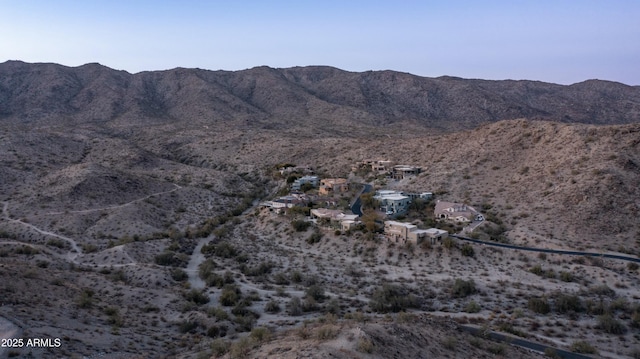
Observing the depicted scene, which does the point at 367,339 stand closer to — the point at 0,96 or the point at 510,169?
the point at 510,169

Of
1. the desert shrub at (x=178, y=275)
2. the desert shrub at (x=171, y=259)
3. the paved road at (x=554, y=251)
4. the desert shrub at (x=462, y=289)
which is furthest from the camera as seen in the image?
the desert shrub at (x=171, y=259)

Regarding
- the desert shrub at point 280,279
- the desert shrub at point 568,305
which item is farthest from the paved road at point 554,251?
the desert shrub at point 280,279

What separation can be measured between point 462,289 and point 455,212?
12.3 m

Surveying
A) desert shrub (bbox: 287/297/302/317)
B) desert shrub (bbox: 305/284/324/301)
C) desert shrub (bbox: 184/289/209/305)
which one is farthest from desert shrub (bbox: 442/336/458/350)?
desert shrub (bbox: 184/289/209/305)

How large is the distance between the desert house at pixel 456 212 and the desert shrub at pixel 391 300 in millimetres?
13286

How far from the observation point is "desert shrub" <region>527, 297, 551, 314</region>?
2480 cm

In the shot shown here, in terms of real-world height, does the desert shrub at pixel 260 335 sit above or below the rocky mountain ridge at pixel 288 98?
below

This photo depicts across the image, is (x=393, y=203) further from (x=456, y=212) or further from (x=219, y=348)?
(x=219, y=348)

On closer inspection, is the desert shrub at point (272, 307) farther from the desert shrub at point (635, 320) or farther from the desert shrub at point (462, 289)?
the desert shrub at point (635, 320)

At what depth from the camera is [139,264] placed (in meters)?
30.7

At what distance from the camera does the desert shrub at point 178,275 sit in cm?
2942

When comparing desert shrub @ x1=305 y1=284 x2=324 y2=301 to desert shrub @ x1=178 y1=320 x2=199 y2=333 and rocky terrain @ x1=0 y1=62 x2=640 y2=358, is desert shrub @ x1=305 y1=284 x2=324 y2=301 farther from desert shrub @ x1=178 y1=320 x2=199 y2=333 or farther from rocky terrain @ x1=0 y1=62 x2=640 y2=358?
desert shrub @ x1=178 y1=320 x2=199 y2=333

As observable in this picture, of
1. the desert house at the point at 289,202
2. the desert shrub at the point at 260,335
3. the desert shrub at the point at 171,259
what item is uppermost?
Answer: the desert house at the point at 289,202

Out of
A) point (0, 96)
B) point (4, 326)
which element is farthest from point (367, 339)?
point (0, 96)
